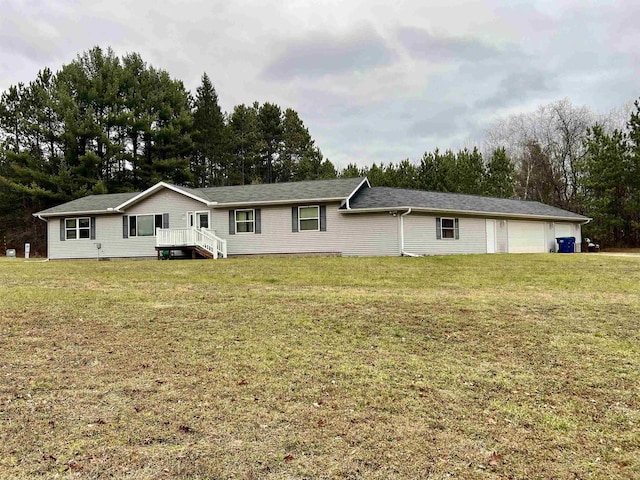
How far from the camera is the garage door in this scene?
22094mm

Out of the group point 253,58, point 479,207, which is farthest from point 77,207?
point 479,207

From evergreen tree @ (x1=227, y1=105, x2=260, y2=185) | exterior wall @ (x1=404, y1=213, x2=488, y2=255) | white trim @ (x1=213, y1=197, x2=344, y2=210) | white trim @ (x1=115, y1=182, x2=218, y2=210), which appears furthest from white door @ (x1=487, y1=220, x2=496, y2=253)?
evergreen tree @ (x1=227, y1=105, x2=260, y2=185)

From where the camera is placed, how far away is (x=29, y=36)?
Result: 21.7 meters

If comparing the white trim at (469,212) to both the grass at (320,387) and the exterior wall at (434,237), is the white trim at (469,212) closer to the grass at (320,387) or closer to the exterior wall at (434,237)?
the exterior wall at (434,237)

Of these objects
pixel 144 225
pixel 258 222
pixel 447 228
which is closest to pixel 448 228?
pixel 447 228

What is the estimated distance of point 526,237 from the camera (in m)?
22.8

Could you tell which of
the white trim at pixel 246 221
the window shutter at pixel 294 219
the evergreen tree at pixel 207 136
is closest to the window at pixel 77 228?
the white trim at pixel 246 221

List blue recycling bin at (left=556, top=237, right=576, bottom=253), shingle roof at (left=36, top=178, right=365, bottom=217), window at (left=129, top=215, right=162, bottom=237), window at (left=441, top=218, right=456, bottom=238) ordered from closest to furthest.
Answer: shingle roof at (left=36, top=178, right=365, bottom=217)
window at (left=441, top=218, right=456, bottom=238)
window at (left=129, top=215, right=162, bottom=237)
blue recycling bin at (left=556, top=237, right=576, bottom=253)

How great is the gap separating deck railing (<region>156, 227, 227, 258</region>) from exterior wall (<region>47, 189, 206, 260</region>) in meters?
1.16

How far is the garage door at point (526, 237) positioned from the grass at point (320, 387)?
14218mm

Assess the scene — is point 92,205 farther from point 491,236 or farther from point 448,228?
point 491,236

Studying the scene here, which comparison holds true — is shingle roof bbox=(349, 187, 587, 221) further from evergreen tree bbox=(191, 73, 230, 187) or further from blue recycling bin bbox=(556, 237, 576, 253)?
evergreen tree bbox=(191, 73, 230, 187)

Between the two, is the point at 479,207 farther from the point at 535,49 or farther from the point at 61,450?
the point at 61,450

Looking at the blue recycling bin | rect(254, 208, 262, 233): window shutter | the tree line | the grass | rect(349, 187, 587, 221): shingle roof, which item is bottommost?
the grass
